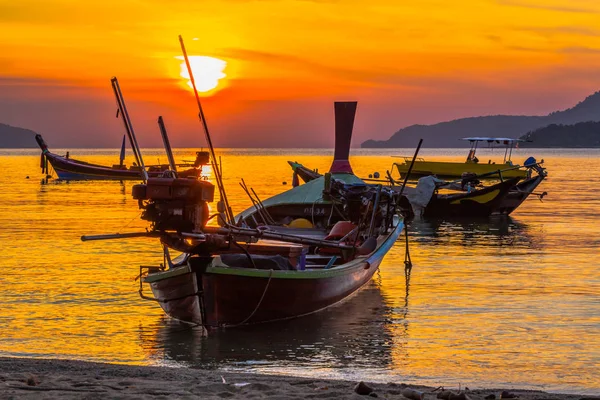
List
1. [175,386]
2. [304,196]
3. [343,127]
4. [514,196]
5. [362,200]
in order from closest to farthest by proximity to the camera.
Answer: [175,386], [362,200], [304,196], [343,127], [514,196]

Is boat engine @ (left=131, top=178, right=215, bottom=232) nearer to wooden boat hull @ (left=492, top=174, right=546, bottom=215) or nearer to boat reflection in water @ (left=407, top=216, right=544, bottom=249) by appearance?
boat reflection in water @ (left=407, top=216, right=544, bottom=249)

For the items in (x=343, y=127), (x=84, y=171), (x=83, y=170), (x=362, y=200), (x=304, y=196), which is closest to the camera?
(x=362, y=200)

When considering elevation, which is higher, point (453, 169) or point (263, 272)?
point (453, 169)

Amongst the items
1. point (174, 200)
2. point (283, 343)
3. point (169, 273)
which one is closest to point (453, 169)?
point (283, 343)

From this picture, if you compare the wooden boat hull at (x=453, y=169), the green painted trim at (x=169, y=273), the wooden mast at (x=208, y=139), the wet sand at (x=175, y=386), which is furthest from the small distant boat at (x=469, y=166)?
the wet sand at (x=175, y=386)

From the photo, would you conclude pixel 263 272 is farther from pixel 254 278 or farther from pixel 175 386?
pixel 175 386

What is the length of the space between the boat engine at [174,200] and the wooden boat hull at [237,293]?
170 cm

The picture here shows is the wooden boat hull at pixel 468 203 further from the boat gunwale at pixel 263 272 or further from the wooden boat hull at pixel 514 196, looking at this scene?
the boat gunwale at pixel 263 272

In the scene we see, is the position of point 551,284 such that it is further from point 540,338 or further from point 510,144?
point 510,144

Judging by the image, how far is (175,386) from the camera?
9.65 metres

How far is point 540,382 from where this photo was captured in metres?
11.7

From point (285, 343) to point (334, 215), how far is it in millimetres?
9787

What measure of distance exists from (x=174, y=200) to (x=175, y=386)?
2.92 metres

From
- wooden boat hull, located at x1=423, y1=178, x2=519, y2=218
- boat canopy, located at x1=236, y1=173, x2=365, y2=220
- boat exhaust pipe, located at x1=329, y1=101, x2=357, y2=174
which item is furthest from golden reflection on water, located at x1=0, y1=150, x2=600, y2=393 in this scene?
wooden boat hull, located at x1=423, y1=178, x2=519, y2=218
